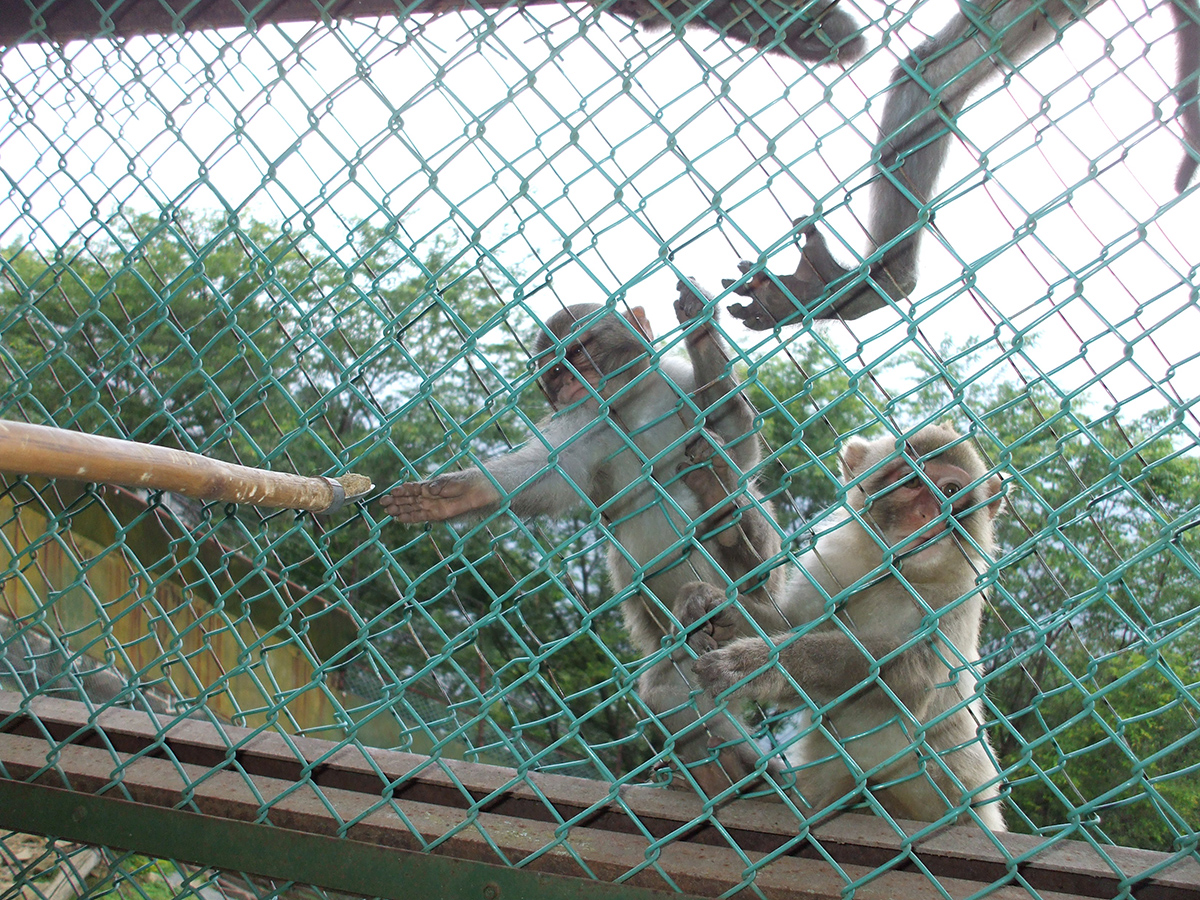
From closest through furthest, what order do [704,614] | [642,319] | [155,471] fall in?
[155,471] < [704,614] < [642,319]

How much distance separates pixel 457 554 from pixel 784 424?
6.53 m

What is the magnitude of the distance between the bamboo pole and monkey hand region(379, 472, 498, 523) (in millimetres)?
104

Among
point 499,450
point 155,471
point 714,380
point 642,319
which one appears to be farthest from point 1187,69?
point 499,450

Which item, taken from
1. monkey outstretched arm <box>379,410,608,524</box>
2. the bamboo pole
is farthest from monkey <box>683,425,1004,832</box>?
the bamboo pole

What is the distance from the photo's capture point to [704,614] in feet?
8.99

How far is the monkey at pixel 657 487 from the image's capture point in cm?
270

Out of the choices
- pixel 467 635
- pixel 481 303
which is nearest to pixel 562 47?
pixel 467 635

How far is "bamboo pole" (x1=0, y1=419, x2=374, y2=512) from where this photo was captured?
158cm

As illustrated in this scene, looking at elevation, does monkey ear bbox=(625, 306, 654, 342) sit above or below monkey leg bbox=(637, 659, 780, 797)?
above

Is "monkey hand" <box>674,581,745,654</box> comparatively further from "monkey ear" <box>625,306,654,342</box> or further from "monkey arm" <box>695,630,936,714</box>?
"monkey ear" <box>625,306,654,342</box>

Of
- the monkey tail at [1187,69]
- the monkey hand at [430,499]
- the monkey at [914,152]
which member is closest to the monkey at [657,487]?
the monkey hand at [430,499]

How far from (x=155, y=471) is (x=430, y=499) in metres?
1.01

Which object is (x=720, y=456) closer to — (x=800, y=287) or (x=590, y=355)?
(x=800, y=287)

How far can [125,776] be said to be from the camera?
2680mm
